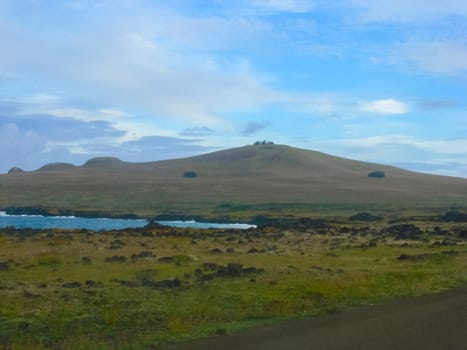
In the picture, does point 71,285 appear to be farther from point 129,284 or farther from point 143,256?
point 143,256

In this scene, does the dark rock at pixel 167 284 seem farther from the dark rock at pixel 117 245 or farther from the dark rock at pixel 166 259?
the dark rock at pixel 117 245

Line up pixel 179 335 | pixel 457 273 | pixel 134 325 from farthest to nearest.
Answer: pixel 457 273 → pixel 134 325 → pixel 179 335

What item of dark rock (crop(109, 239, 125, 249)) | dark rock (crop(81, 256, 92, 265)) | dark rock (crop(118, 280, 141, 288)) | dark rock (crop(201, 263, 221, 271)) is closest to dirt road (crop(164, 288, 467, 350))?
dark rock (crop(118, 280, 141, 288))

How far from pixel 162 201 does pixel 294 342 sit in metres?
170

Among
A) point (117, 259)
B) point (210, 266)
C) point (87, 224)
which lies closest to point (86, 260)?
point (117, 259)

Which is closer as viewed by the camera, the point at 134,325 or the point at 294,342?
the point at 294,342

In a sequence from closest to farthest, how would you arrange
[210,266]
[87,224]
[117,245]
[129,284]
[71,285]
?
1. [71,285]
2. [129,284]
3. [210,266]
4. [117,245]
5. [87,224]

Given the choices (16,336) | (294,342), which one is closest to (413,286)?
(294,342)

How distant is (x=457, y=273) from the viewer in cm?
2444

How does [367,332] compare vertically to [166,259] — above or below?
above

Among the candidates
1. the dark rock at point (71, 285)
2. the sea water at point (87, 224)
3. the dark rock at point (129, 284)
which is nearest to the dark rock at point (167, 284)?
the dark rock at point (129, 284)

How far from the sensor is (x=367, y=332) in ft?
43.4

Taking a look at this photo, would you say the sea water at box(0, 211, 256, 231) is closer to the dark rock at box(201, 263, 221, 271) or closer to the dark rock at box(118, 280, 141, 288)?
the dark rock at box(201, 263, 221, 271)

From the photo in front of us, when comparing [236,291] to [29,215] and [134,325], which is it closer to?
[134,325]
